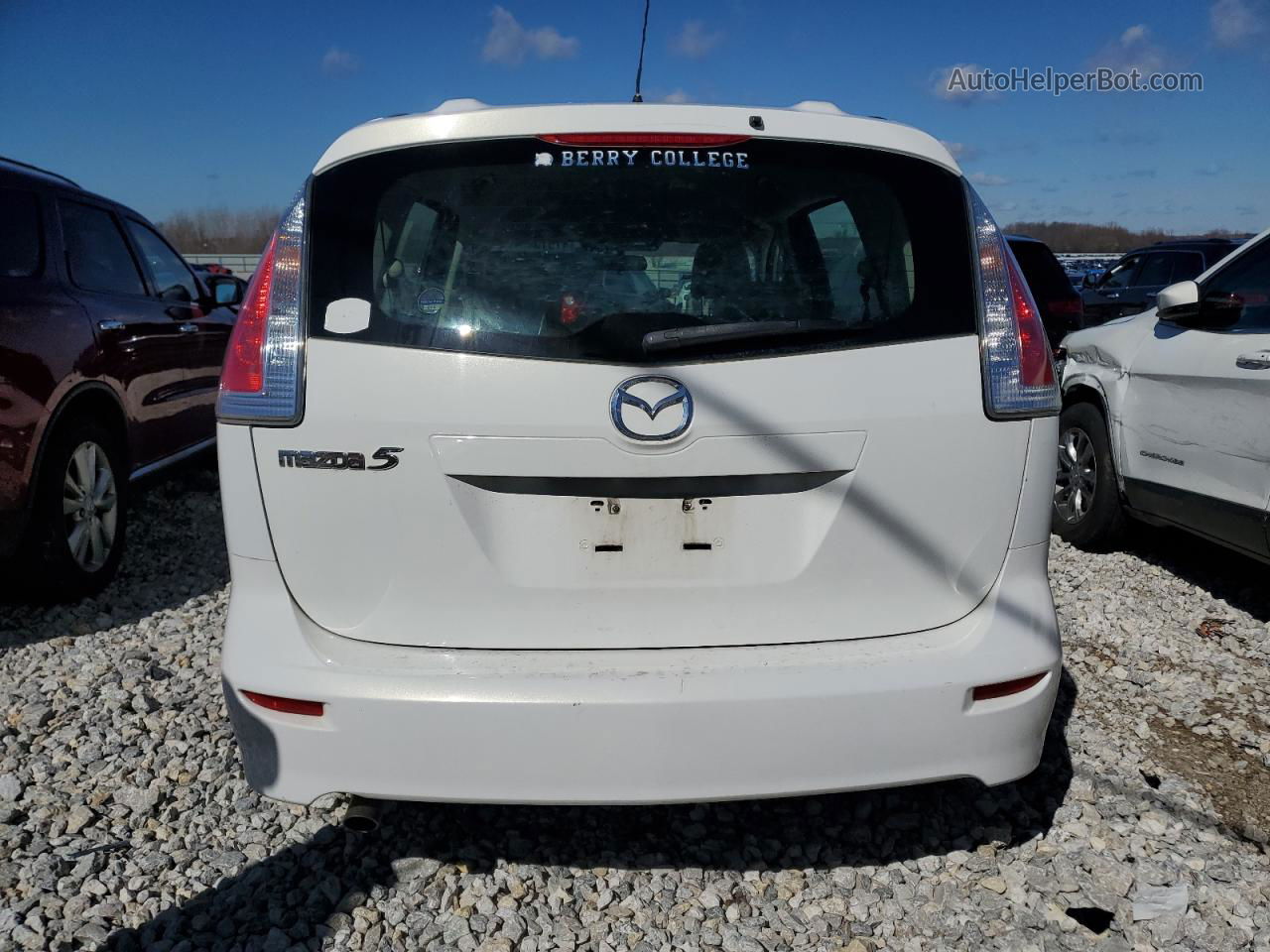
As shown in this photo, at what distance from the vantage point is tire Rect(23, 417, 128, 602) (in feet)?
13.1

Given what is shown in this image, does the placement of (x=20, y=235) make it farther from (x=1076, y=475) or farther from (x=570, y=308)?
(x=1076, y=475)

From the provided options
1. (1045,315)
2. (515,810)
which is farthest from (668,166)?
(1045,315)

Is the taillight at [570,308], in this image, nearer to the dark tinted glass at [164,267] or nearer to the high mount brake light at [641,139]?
the high mount brake light at [641,139]

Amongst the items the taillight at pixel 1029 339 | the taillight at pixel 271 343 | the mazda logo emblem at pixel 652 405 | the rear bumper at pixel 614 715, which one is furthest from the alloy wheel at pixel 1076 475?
the taillight at pixel 271 343

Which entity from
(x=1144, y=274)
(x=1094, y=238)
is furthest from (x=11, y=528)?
(x=1094, y=238)

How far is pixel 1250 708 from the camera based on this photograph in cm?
342

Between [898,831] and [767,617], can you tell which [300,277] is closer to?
[767,617]

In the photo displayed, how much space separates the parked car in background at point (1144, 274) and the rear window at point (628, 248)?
12.2m

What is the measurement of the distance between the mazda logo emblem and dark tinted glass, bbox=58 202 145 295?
3.44 m

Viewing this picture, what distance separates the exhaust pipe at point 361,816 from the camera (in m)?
2.26

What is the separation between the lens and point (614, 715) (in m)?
1.98

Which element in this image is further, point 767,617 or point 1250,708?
point 1250,708

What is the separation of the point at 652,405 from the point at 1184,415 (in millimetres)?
3183

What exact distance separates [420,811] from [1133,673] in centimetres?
257
